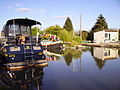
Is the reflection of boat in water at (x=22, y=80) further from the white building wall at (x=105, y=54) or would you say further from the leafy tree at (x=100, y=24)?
the leafy tree at (x=100, y=24)

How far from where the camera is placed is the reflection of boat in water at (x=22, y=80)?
750cm

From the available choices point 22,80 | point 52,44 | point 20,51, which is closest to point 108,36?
point 52,44

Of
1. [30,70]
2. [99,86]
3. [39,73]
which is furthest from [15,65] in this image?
[99,86]

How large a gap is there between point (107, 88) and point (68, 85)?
1.93 meters

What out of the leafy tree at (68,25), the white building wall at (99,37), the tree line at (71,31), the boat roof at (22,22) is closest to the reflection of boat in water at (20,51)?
the boat roof at (22,22)

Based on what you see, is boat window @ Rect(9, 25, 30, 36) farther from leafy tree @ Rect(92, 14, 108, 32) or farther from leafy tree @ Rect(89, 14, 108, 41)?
leafy tree @ Rect(92, 14, 108, 32)

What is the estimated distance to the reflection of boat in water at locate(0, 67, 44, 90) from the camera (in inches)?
295

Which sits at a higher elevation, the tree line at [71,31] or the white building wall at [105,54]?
the tree line at [71,31]

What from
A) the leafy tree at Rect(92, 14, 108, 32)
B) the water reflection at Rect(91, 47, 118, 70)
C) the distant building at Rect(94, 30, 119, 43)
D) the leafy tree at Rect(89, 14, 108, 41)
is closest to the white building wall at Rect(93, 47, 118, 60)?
the water reflection at Rect(91, 47, 118, 70)

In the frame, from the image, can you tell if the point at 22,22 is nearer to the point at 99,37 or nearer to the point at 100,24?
the point at 99,37

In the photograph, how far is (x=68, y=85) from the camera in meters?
7.49

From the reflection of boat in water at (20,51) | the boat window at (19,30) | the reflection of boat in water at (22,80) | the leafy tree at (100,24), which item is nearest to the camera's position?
the reflection of boat in water at (22,80)

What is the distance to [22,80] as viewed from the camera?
8.58 m

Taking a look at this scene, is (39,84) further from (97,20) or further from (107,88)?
(97,20)
